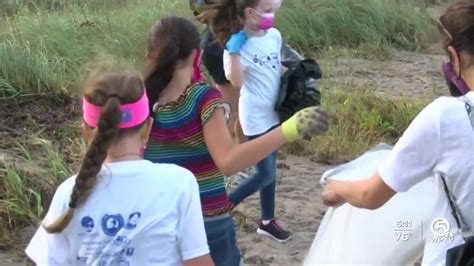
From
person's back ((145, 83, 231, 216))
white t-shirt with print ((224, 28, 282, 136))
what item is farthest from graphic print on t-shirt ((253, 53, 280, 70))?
person's back ((145, 83, 231, 216))

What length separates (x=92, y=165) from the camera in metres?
2.17

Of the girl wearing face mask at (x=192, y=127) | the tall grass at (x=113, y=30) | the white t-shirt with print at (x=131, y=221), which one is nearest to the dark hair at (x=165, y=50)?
the girl wearing face mask at (x=192, y=127)

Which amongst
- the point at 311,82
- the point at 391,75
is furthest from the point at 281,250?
the point at 391,75

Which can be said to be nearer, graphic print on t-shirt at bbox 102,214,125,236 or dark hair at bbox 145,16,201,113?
graphic print on t-shirt at bbox 102,214,125,236

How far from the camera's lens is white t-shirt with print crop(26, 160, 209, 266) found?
217 centimetres

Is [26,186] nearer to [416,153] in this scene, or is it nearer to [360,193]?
[360,193]

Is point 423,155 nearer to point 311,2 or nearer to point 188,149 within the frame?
point 188,149

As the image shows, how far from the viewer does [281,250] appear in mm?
4711

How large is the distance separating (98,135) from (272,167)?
7.91 ft

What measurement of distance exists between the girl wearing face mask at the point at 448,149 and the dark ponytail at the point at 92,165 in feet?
2.30

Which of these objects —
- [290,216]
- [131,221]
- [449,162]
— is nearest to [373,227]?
[449,162]

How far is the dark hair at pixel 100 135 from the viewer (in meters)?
2.16

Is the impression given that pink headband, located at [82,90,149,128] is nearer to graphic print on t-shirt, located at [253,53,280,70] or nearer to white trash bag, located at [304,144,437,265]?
white trash bag, located at [304,144,437,265]

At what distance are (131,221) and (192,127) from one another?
0.79 metres
